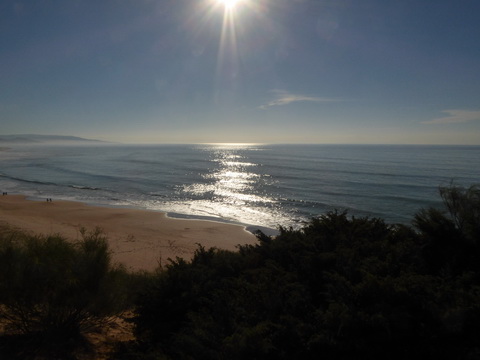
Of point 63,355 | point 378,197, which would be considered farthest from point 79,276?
point 378,197

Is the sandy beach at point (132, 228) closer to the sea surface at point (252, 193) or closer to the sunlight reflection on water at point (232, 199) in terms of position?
the sea surface at point (252, 193)

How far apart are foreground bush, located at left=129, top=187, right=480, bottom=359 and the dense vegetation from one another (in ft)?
0.04

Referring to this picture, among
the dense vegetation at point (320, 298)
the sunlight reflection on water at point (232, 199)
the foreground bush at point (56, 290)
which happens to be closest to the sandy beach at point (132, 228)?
the sunlight reflection on water at point (232, 199)

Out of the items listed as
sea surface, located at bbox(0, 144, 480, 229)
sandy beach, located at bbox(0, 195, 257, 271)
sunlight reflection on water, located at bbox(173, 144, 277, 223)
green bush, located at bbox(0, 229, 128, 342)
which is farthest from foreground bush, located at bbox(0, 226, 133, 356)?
sunlight reflection on water, located at bbox(173, 144, 277, 223)

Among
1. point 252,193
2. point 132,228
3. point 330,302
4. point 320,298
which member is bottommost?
point 132,228

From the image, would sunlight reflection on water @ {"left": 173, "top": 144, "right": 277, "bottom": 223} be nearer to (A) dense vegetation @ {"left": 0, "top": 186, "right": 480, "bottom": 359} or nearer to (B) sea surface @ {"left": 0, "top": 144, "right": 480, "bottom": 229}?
(B) sea surface @ {"left": 0, "top": 144, "right": 480, "bottom": 229}

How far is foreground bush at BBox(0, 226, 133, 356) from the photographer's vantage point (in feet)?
15.7

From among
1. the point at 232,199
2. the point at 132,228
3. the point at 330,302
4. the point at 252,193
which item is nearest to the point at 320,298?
the point at 330,302

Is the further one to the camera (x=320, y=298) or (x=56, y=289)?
(x=56, y=289)

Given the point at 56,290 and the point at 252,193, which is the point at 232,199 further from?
the point at 56,290

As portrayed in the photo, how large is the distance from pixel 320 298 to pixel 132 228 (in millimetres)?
14960

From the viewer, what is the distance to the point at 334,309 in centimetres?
365

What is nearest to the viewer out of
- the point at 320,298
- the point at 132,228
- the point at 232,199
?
the point at 320,298

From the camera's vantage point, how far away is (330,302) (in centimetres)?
406
